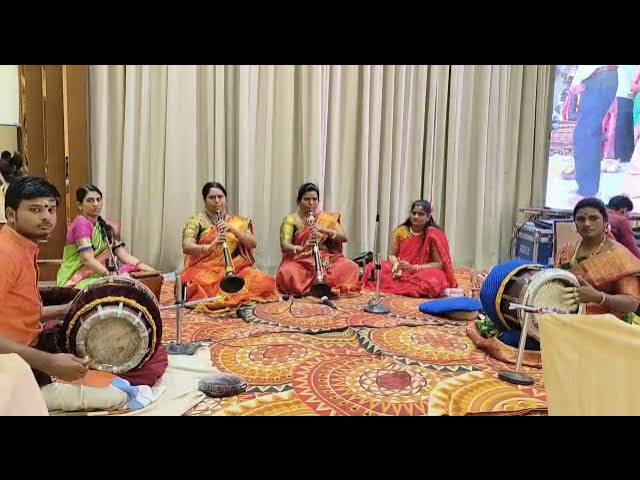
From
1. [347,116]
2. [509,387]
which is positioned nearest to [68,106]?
[347,116]

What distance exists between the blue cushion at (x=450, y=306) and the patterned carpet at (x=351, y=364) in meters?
0.09

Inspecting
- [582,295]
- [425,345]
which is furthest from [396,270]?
[582,295]

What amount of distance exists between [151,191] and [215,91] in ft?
4.45

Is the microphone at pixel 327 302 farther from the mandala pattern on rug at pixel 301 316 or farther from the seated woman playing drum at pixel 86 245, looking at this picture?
the seated woman playing drum at pixel 86 245

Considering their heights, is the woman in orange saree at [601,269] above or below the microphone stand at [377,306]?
above

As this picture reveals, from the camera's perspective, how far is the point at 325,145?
666cm

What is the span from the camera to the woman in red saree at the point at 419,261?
199 inches

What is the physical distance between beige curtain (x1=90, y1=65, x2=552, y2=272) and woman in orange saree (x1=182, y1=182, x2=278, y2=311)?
1.56m

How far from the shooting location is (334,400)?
276 centimetres

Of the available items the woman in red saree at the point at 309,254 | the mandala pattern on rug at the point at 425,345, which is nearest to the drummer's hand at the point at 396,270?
the woman in red saree at the point at 309,254

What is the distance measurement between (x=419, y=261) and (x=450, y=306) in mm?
927

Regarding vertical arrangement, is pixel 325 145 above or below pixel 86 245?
above

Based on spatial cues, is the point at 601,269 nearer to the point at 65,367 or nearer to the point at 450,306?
the point at 450,306

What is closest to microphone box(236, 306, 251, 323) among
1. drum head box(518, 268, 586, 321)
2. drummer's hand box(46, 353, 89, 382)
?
drummer's hand box(46, 353, 89, 382)
